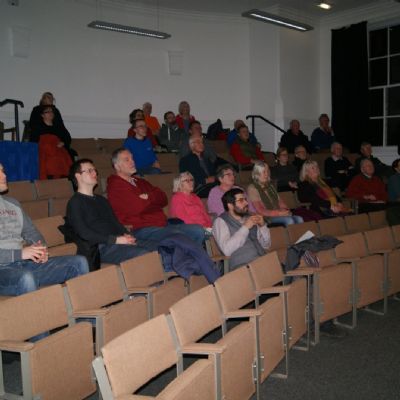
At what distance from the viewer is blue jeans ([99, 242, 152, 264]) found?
12.0ft

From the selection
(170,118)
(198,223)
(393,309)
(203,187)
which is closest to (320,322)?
(393,309)

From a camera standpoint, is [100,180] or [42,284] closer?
[42,284]

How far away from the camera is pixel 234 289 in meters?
2.75

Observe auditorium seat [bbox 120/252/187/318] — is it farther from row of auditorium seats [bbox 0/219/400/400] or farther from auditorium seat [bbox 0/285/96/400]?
auditorium seat [bbox 0/285/96/400]

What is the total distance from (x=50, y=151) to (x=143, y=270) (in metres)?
3.21

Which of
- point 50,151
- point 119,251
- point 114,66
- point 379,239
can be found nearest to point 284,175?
point 379,239

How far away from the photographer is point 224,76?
988cm

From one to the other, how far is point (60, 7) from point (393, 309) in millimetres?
6808

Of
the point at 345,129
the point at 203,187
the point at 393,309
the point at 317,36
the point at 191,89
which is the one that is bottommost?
the point at 393,309

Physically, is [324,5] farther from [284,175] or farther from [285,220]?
[285,220]

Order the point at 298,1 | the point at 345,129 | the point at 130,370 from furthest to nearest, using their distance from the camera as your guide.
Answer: the point at 345,129 → the point at 298,1 → the point at 130,370

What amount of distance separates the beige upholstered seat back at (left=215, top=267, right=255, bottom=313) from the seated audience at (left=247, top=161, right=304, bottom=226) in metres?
2.16

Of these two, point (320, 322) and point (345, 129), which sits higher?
point (345, 129)

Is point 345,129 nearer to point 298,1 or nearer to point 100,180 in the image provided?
point 298,1
